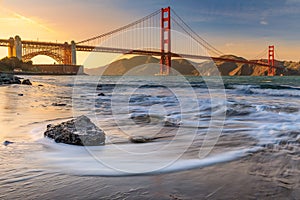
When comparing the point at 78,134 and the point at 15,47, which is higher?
the point at 15,47

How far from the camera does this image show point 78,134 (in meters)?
3.24

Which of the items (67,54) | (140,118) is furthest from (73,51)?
(140,118)

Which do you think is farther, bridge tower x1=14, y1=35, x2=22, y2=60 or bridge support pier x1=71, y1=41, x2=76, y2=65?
bridge tower x1=14, y1=35, x2=22, y2=60

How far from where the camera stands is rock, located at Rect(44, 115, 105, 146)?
126 inches

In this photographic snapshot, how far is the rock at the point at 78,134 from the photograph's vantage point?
10.5ft

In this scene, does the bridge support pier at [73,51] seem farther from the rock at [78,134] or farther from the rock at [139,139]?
the rock at [78,134]

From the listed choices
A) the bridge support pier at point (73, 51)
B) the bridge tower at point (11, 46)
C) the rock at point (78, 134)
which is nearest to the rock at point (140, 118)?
the rock at point (78, 134)

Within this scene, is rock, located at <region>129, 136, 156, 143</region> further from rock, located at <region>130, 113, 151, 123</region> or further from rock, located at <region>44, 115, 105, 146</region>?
rock, located at <region>130, 113, 151, 123</region>

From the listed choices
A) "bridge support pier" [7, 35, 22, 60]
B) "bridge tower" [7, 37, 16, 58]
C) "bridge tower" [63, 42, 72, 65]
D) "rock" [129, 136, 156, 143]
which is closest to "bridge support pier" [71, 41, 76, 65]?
"bridge tower" [63, 42, 72, 65]

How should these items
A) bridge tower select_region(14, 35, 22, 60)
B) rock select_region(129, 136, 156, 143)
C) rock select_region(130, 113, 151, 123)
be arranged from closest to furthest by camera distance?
1. rock select_region(129, 136, 156, 143)
2. rock select_region(130, 113, 151, 123)
3. bridge tower select_region(14, 35, 22, 60)

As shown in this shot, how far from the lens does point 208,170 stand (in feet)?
7.95

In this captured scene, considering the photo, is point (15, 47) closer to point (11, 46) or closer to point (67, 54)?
point (11, 46)

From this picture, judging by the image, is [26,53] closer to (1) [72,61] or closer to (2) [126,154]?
(1) [72,61]

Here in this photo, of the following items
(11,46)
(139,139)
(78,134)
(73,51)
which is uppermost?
(11,46)
